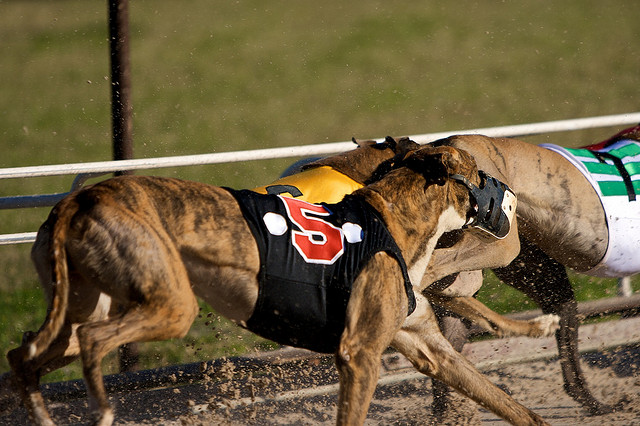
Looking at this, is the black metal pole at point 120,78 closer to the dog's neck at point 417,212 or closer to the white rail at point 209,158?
the white rail at point 209,158

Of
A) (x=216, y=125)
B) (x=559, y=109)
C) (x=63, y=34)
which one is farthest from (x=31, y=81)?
(x=559, y=109)

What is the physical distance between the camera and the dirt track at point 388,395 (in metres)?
3.98

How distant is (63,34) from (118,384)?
1449 centimetres

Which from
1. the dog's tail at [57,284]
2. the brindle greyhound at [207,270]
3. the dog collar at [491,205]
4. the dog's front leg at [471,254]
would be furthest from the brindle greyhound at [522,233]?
the dog's tail at [57,284]

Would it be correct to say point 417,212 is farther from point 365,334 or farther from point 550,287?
point 550,287

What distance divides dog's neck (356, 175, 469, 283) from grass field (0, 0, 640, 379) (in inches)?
153

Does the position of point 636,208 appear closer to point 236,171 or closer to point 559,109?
point 236,171

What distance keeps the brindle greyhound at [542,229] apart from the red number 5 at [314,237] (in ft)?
2.66

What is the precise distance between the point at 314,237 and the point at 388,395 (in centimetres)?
179

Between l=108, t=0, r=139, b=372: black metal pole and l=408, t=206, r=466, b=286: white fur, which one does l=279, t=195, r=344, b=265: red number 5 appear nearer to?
l=408, t=206, r=466, b=286: white fur

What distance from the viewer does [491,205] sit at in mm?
3275

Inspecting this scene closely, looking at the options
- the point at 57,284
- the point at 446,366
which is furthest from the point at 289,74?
the point at 57,284

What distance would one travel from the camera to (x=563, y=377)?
4250 millimetres

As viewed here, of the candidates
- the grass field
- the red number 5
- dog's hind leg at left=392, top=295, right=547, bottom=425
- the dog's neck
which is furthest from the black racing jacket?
the grass field
